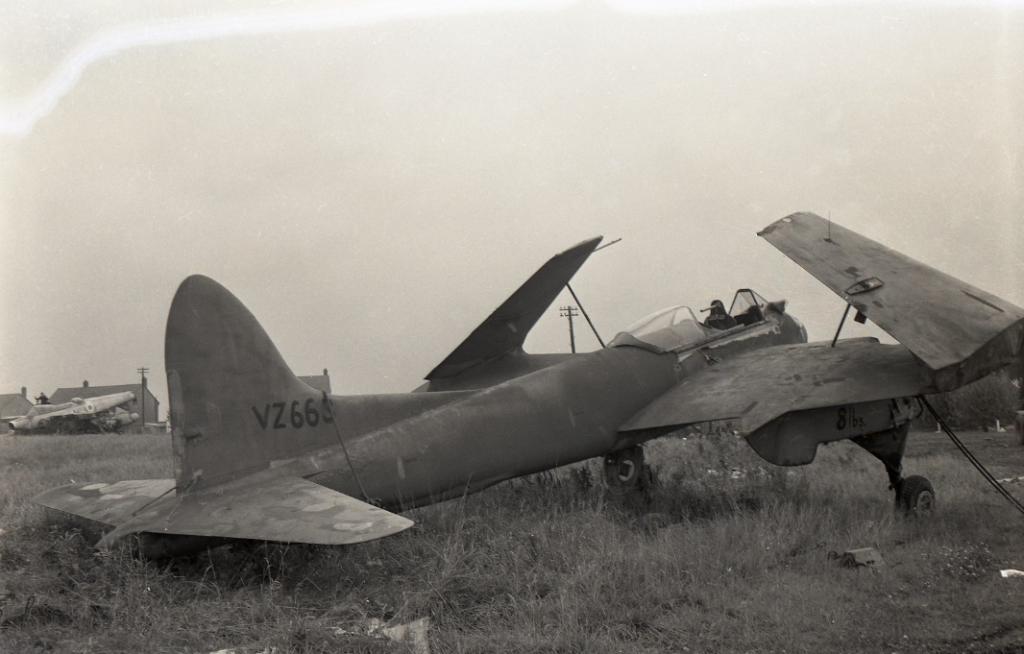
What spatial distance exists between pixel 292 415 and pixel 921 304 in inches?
245

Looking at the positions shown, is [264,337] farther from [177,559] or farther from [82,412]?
[82,412]

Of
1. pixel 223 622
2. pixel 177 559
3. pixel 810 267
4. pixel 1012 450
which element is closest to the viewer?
pixel 223 622

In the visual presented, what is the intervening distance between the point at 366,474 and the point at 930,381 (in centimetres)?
562

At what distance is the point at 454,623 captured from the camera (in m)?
4.77

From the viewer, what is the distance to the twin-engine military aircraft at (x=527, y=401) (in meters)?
5.88

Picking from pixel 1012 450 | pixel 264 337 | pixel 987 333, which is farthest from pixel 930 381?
pixel 1012 450

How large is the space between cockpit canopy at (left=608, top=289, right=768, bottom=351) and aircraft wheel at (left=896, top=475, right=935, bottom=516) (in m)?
2.92

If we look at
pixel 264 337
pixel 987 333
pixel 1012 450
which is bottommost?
pixel 1012 450

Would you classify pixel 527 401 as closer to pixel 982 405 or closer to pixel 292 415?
pixel 292 415

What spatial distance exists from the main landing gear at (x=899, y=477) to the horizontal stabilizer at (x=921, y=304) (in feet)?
4.70

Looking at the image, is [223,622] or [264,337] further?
[264,337]

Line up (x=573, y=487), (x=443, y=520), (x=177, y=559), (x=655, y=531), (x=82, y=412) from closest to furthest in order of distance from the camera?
1. (x=177, y=559)
2. (x=443, y=520)
3. (x=655, y=531)
4. (x=573, y=487)
5. (x=82, y=412)

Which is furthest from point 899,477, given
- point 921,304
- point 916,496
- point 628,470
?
point 628,470

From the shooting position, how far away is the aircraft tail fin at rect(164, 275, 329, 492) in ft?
19.4
